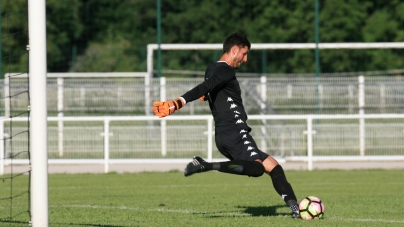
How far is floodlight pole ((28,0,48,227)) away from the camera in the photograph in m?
7.79

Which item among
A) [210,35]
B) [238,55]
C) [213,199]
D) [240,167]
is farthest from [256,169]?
[210,35]

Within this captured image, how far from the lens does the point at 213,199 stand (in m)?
12.6

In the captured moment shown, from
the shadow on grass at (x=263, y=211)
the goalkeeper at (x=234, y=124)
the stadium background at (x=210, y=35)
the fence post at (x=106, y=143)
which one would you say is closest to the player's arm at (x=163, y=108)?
the goalkeeper at (x=234, y=124)

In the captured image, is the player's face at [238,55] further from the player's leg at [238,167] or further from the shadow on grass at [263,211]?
the shadow on grass at [263,211]

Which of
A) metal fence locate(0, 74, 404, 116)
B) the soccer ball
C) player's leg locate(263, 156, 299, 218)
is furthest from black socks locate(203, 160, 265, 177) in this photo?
metal fence locate(0, 74, 404, 116)

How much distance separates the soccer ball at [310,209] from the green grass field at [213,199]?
0.18 m

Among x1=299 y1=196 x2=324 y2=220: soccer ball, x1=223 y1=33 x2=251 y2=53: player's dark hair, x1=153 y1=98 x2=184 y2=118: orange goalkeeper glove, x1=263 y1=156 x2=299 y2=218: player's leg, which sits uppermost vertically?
x1=223 y1=33 x2=251 y2=53: player's dark hair

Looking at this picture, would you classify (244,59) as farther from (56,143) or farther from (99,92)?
(99,92)

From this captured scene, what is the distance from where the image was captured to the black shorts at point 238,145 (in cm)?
963

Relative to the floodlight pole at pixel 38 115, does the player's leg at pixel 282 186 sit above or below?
below

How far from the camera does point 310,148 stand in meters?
18.1

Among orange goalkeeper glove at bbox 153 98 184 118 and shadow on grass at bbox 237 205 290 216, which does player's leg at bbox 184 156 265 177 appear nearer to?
orange goalkeeper glove at bbox 153 98 184 118

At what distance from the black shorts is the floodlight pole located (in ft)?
7.90

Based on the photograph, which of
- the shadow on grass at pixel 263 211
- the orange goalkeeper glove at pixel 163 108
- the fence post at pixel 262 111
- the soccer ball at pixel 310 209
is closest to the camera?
→ the orange goalkeeper glove at pixel 163 108
